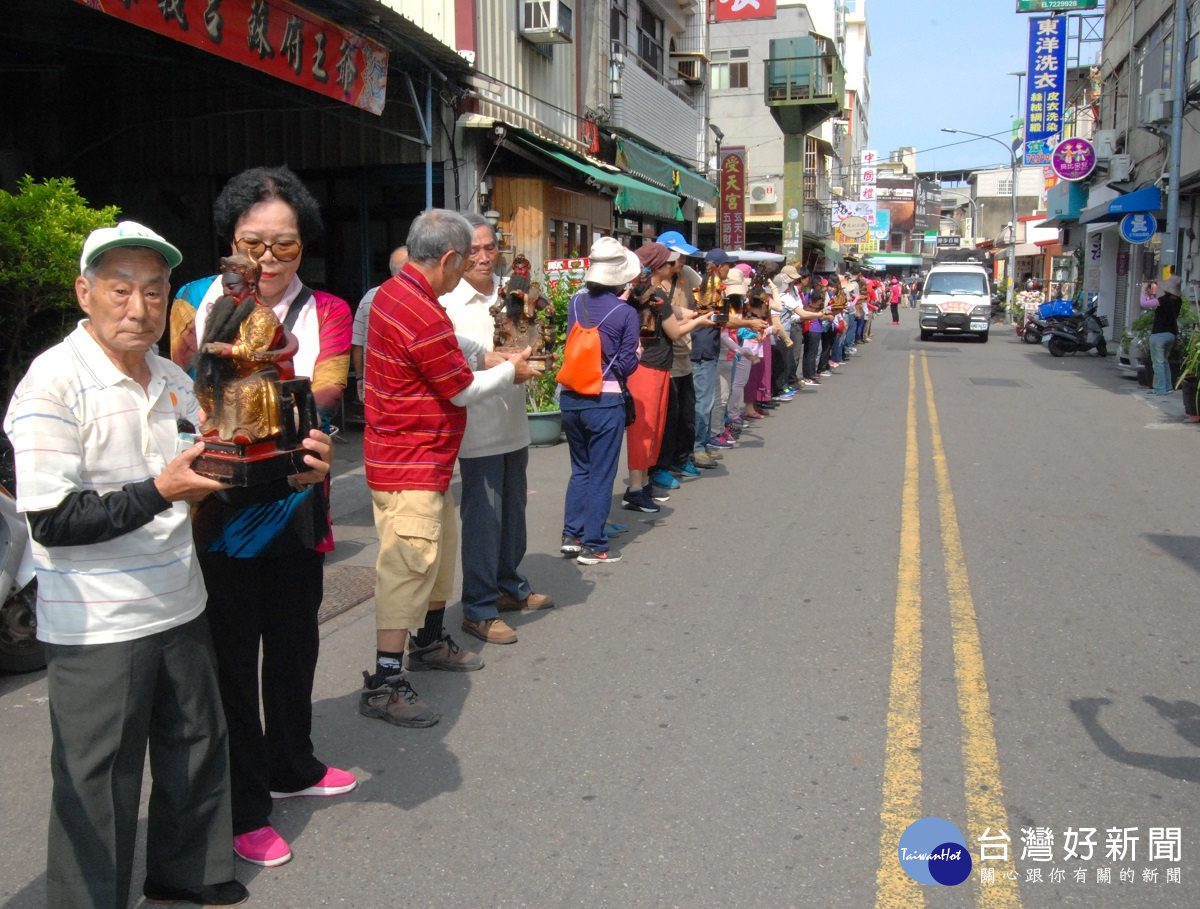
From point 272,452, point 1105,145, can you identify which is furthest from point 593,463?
point 1105,145

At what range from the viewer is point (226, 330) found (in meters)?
2.58

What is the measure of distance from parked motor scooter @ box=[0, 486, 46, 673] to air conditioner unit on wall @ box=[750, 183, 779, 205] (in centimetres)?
4107

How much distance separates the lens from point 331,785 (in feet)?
11.7

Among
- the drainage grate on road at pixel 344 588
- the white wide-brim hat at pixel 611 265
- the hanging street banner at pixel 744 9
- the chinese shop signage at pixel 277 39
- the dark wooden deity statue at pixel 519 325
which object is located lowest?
the drainage grate on road at pixel 344 588

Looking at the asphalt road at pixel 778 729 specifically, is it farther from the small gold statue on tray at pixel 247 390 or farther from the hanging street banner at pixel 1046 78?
the hanging street banner at pixel 1046 78

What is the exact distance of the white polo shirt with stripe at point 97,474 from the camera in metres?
2.34

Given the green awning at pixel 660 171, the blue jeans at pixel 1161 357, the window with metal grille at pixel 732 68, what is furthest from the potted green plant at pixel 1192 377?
the window with metal grille at pixel 732 68

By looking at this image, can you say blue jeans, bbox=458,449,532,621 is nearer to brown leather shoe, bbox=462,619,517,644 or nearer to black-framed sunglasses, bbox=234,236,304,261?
brown leather shoe, bbox=462,619,517,644

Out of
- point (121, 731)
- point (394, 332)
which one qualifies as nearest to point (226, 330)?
point (121, 731)

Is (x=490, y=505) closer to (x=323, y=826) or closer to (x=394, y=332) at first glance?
(x=394, y=332)

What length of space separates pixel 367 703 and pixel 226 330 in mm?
2076

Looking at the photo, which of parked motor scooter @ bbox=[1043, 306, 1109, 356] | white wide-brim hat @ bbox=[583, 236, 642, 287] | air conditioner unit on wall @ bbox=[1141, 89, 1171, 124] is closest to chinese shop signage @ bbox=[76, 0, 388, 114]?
white wide-brim hat @ bbox=[583, 236, 642, 287]

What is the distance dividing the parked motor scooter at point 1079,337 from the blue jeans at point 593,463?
1990 cm

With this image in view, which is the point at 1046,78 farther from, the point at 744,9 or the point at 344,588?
the point at 344,588
